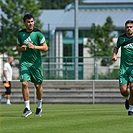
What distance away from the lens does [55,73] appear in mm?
31438

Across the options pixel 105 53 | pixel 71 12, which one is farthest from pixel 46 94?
pixel 71 12

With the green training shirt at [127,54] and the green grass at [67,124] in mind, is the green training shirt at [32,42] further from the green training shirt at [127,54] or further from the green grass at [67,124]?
the green training shirt at [127,54]

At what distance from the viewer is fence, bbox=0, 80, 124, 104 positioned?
2791cm

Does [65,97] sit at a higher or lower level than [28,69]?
lower

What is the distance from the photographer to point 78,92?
1112 inches

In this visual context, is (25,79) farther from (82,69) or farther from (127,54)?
(82,69)

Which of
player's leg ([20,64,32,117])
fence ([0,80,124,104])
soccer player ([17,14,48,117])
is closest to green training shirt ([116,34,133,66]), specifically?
soccer player ([17,14,48,117])

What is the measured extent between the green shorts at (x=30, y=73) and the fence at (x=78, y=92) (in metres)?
13.0

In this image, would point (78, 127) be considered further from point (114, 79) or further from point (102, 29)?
point (102, 29)

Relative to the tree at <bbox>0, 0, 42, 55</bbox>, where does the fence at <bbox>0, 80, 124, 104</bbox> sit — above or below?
below

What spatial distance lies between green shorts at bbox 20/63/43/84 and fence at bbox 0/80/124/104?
513 inches

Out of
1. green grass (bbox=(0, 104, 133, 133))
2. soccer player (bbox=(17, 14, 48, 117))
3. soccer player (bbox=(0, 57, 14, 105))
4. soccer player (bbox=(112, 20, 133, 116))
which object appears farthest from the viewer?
soccer player (bbox=(0, 57, 14, 105))

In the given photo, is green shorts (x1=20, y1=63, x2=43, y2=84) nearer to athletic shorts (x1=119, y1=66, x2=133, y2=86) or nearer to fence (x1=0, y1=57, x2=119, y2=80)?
athletic shorts (x1=119, y1=66, x2=133, y2=86)

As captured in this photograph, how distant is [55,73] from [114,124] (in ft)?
63.6
